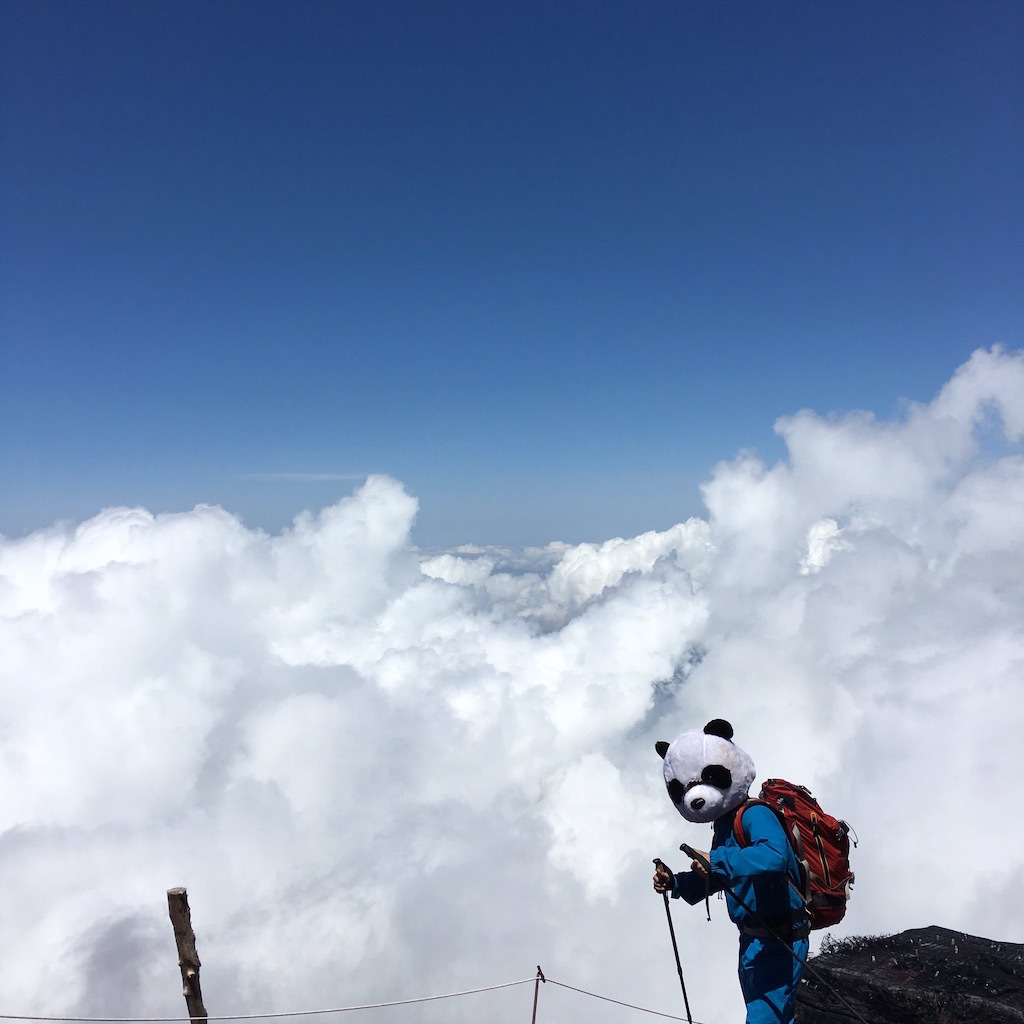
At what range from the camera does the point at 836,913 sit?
24.1 feet

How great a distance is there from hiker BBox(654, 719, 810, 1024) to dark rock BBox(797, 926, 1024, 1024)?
1860mm

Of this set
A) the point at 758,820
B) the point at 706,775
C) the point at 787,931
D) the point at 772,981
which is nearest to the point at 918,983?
the point at 772,981

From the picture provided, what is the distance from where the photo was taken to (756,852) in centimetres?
678

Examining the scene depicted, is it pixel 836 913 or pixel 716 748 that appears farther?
pixel 716 748

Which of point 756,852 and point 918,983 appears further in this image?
point 918,983

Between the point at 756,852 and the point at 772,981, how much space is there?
180 centimetres

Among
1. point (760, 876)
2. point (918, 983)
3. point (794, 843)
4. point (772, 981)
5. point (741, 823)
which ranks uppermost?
point (741, 823)

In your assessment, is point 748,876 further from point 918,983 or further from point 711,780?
point 918,983

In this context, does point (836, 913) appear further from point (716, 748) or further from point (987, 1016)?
point (987, 1016)

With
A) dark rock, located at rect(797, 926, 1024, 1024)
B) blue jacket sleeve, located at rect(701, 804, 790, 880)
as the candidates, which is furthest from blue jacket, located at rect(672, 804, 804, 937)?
dark rock, located at rect(797, 926, 1024, 1024)

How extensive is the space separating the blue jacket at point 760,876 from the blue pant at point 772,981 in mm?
250

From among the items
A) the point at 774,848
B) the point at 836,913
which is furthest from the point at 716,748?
the point at 836,913

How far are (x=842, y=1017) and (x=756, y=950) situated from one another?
4.14 meters

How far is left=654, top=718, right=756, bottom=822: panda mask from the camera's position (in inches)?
305
